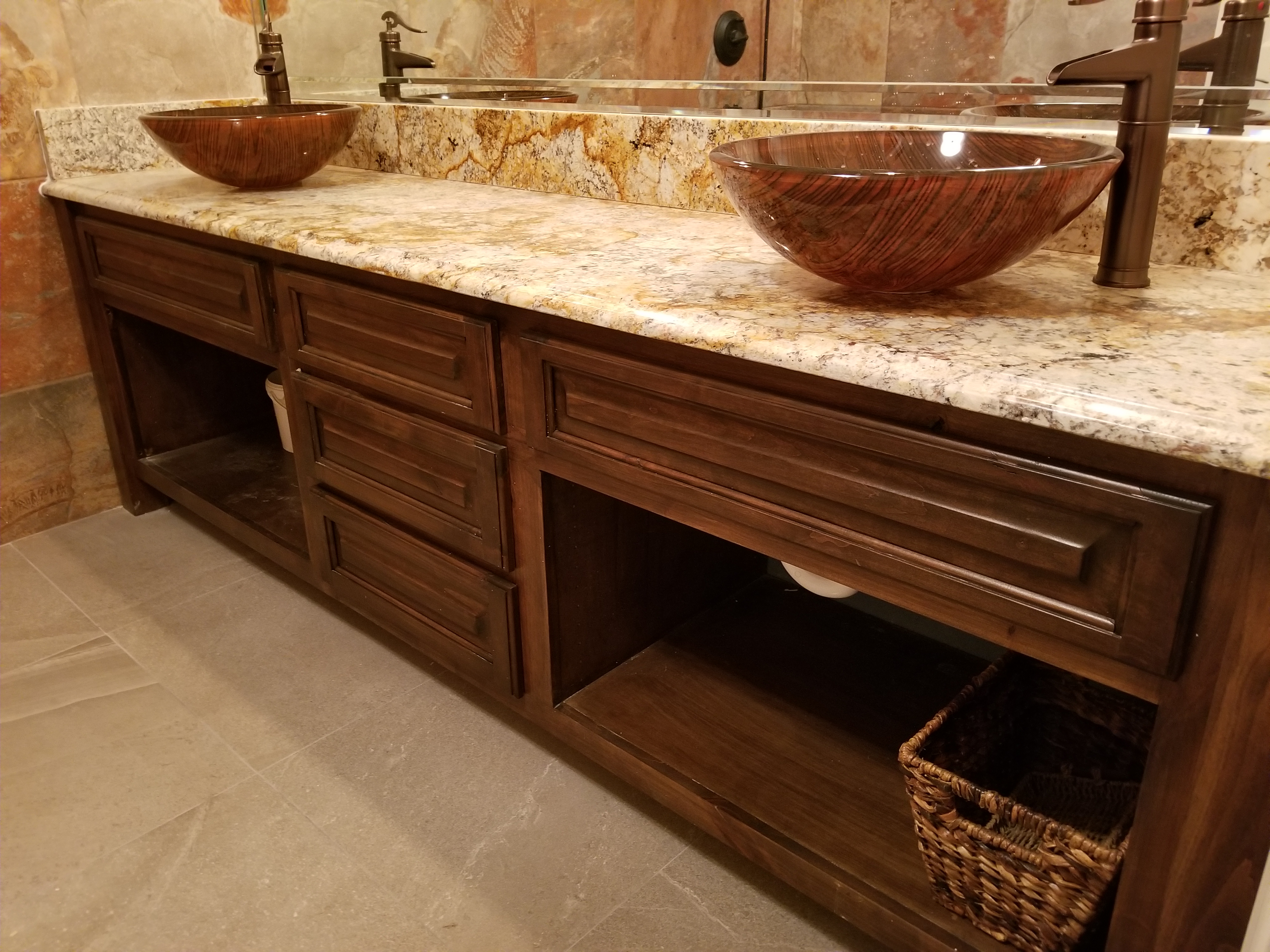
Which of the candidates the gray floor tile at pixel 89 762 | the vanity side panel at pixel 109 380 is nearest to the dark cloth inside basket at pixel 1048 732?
the gray floor tile at pixel 89 762

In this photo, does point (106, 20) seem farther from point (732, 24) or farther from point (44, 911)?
point (44, 911)

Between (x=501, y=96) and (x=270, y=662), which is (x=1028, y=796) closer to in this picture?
(x=270, y=662)

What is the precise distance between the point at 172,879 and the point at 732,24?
1.49m

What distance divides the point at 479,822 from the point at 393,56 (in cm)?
156

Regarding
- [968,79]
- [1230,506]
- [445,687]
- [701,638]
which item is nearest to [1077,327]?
[1230,506]

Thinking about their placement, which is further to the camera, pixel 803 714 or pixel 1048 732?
pixel 803 714

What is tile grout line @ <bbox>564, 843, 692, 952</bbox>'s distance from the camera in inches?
46.8

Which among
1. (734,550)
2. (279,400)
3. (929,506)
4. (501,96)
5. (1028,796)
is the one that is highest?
(501,96)

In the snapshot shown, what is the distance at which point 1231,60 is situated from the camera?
1.10m

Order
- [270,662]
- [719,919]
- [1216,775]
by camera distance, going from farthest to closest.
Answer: [270,662] < [719,919] < [1216,775]

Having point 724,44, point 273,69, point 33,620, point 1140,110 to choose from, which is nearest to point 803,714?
point 1140,110

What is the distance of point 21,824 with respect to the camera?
4.56 ft

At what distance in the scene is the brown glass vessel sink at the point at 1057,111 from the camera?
1.24m

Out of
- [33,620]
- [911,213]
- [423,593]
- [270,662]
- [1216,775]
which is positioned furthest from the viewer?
[33,620]
